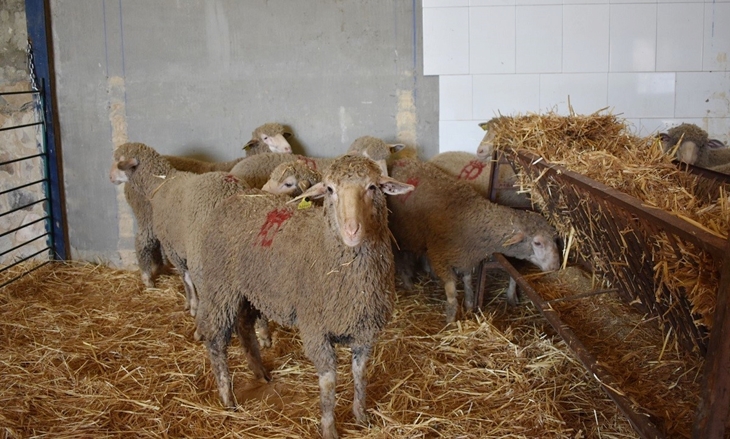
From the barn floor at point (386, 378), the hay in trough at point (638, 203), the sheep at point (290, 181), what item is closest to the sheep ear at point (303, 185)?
the sheep at point (290, 181)

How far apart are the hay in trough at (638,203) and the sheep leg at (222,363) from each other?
223 cm

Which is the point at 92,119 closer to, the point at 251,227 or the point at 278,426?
the point at 251,227

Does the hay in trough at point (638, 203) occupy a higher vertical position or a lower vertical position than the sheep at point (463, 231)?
higher

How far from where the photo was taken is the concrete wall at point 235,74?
21.2 ft

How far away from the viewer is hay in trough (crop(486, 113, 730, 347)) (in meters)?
2.31

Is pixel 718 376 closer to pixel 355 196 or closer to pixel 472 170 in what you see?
pixel 355 196

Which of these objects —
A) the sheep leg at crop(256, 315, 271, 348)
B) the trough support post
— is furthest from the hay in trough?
the sheep leg at crop(256, 315, 271, 348)

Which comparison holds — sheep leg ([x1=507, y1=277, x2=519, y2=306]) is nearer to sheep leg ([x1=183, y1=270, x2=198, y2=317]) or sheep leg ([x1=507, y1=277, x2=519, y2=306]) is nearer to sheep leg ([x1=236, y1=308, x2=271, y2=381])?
sheep leg ([x1=236, y1=308, x2=271, y2=381])

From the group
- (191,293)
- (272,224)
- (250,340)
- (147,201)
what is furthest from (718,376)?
(147,201)

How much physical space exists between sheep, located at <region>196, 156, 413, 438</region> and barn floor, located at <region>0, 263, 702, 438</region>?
13.1 inches

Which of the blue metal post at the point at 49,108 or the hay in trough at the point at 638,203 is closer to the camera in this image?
the hay in trough at the point at 638,203

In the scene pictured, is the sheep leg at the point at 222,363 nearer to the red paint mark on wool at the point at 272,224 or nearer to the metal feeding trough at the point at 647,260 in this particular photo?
the red paint mark on wool at the point at 272,224

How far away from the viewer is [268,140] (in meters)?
6.45

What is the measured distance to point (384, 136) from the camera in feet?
21.7
